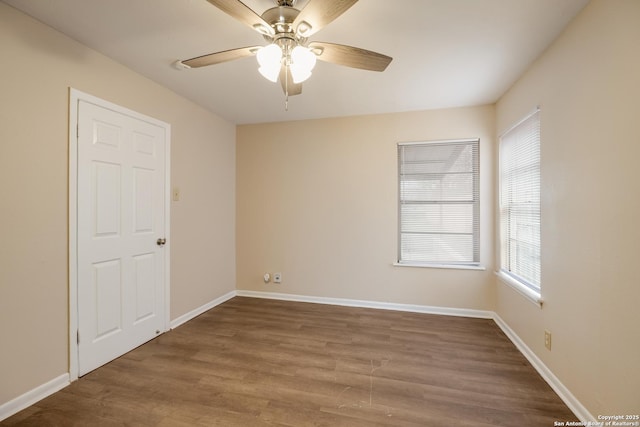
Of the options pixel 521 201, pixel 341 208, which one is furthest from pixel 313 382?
pixel 521 201

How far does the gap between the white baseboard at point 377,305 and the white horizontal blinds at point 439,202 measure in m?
0.58

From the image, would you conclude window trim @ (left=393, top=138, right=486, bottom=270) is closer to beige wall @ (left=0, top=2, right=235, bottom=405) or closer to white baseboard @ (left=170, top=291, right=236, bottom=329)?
white baseboard @ (left=170, top=291, right=236, bottom=329)

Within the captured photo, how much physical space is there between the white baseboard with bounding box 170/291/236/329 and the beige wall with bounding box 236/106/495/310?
264 mm

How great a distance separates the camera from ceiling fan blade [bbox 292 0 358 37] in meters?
1.24

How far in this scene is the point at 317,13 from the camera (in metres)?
1.33

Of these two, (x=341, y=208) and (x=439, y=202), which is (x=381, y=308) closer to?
(x=341, y=208)

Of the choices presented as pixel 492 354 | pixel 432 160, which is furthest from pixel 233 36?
pixel 492 354

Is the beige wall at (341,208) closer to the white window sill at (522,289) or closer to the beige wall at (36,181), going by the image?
the white window sill at (522,289)

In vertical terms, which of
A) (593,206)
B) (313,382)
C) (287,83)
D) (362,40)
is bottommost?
(313,382)

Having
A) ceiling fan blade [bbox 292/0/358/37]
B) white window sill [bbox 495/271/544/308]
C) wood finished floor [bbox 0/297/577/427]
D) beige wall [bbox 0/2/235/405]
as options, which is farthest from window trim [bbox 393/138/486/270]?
beige wall [bbox 0/2/235/405]

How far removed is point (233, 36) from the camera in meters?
1.96

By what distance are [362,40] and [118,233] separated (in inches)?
100.0

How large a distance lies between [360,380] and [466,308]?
193 centimetres

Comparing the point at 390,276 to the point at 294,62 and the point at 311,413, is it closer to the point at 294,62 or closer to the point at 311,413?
the point at 311,413
